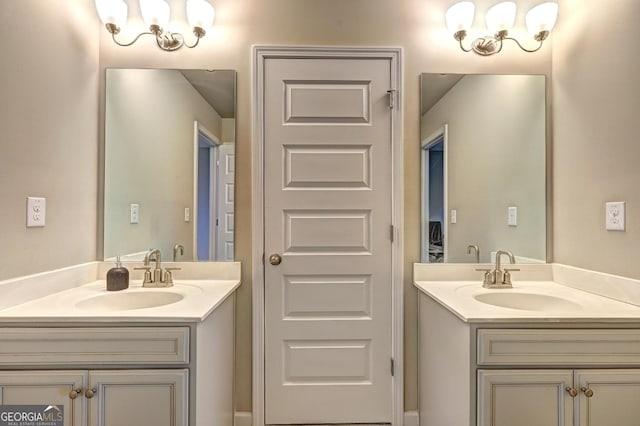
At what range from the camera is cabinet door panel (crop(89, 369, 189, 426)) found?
1153 millimetres

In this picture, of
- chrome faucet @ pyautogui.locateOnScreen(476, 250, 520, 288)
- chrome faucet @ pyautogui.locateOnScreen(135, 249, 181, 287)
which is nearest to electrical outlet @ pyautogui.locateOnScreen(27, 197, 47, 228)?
chrome faucet @ pyautogui.locateOnScreen(135, 249, 181, 287)

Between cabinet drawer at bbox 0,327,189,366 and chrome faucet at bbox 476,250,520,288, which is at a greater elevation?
chrome faucet at bbox 476,250,520,288

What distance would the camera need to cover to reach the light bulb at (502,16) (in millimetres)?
1717

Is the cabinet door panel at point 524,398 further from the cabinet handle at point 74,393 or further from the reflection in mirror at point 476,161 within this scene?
the cabinet handle at point 74,393

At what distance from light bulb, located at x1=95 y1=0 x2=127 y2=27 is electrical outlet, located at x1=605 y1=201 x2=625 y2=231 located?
8.04 feet

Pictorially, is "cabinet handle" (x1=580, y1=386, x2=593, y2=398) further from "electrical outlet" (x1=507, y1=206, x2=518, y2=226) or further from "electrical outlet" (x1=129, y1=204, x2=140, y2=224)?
"electrical outlet" (x1=129, y1=204, x2=140, y2=224)

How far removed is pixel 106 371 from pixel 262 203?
39.1 inches

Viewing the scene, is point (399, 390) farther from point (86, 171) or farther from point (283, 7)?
point (283, 7)

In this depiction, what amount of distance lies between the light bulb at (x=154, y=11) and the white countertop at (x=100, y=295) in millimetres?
1257

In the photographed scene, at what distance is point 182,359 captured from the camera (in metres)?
1.17

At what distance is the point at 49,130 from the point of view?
1.45m

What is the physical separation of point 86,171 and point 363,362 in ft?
5.77

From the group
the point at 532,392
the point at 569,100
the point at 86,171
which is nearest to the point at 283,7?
the point at 86,171

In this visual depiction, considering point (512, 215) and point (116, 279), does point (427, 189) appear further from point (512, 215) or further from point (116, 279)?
point (116, 279)
